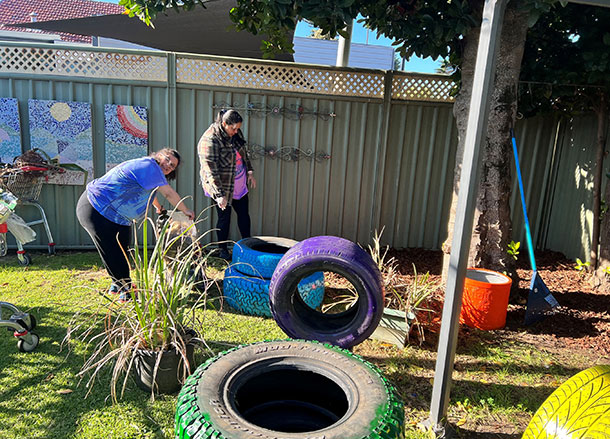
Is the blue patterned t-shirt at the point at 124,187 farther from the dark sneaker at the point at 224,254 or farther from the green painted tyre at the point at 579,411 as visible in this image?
the green painted tyre at the point at 579,411

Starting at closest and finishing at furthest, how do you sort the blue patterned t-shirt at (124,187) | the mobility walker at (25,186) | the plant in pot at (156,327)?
the plant in pot at (156,327) < the blue patterned t-shirt at (124,187) < the mobility walker at (25,186)

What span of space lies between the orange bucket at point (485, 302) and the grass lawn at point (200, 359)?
0.11m

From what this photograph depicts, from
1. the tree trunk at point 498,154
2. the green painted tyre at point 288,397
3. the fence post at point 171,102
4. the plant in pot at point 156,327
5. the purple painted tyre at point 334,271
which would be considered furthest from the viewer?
the fence post at point 171,102

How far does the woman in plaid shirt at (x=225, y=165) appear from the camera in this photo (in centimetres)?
476

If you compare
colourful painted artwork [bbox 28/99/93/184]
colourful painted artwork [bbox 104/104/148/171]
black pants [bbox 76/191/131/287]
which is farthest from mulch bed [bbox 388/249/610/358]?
colourful painted artwork [bbox 28/99/93/184]

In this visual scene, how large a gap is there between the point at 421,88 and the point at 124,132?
13.0 feet

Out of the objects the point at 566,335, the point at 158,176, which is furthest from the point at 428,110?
the point at 158,176

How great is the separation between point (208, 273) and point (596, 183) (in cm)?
466

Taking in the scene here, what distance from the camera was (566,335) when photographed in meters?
3.82

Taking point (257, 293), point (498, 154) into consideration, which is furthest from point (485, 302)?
point (257, 293)

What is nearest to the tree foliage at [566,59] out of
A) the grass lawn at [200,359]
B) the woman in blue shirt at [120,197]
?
the grass lawn at [200,359]

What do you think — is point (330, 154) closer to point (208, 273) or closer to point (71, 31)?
point (208, 273)

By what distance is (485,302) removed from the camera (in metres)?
3.72

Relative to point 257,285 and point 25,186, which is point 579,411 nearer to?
point 257,285
